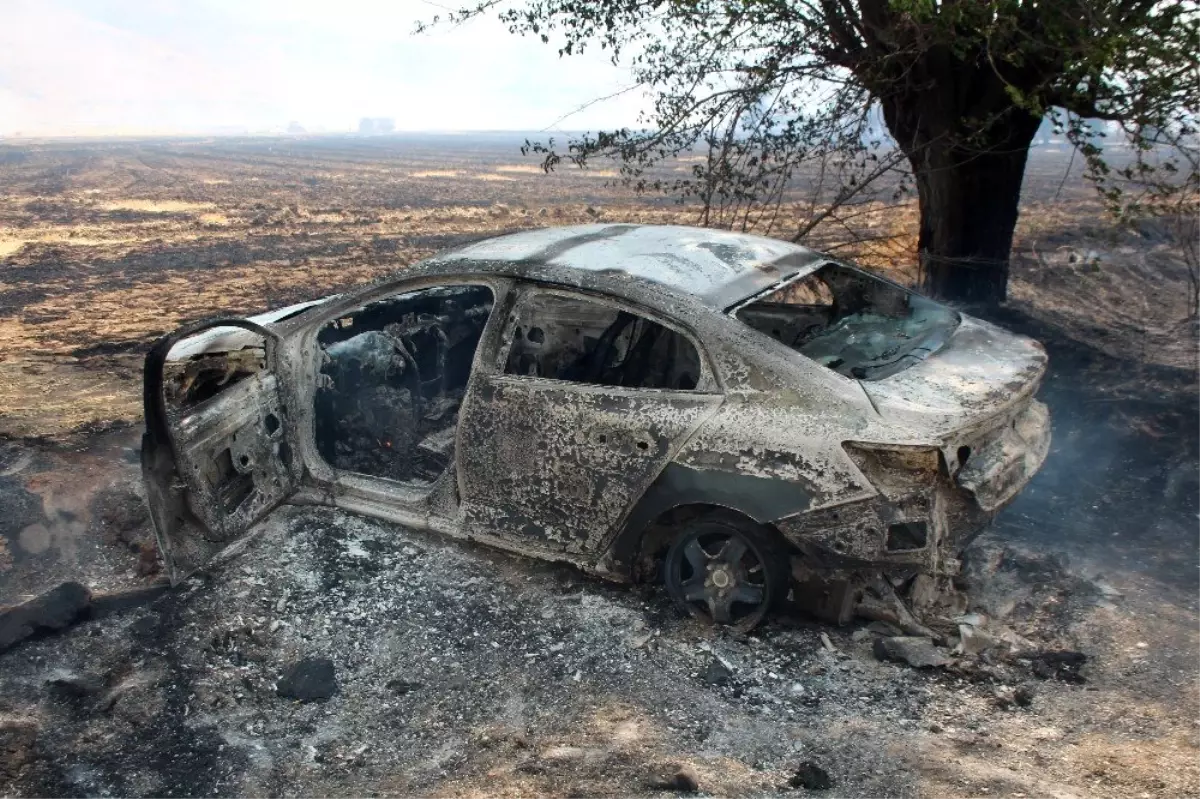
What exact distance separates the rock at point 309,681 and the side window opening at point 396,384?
1.24 metres

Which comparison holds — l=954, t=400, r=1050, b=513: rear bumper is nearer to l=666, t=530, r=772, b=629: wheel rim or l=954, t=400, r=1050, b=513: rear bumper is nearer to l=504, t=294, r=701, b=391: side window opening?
l=666, t=530, r=772, b=629: wheel rim

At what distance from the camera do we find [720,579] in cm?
396

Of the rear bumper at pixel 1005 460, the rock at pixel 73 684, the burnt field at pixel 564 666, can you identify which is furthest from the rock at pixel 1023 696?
the rock at pixel 73 684

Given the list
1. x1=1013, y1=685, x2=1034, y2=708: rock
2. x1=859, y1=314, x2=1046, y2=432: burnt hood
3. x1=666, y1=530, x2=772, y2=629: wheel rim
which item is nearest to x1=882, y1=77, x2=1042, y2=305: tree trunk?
x1=859, y1=314, x2=1046, y2=432: burnt hood

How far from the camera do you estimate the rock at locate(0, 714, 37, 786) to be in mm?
3320

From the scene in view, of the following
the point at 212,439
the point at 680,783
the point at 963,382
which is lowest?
the point at 680,783

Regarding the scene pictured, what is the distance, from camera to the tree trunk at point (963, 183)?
7.76 m

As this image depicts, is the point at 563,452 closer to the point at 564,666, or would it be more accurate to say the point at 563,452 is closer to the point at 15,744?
the point at 564,666

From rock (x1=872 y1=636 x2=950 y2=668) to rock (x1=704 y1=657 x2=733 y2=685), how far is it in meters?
0.64

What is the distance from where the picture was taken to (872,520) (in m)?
3.49

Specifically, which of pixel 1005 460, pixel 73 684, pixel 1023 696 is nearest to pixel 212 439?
pixel 73 684

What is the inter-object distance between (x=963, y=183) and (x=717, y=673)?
607cm

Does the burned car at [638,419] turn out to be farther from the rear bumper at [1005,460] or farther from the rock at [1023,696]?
the rock at [1023,696]

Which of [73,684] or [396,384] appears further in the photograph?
[396,384]
